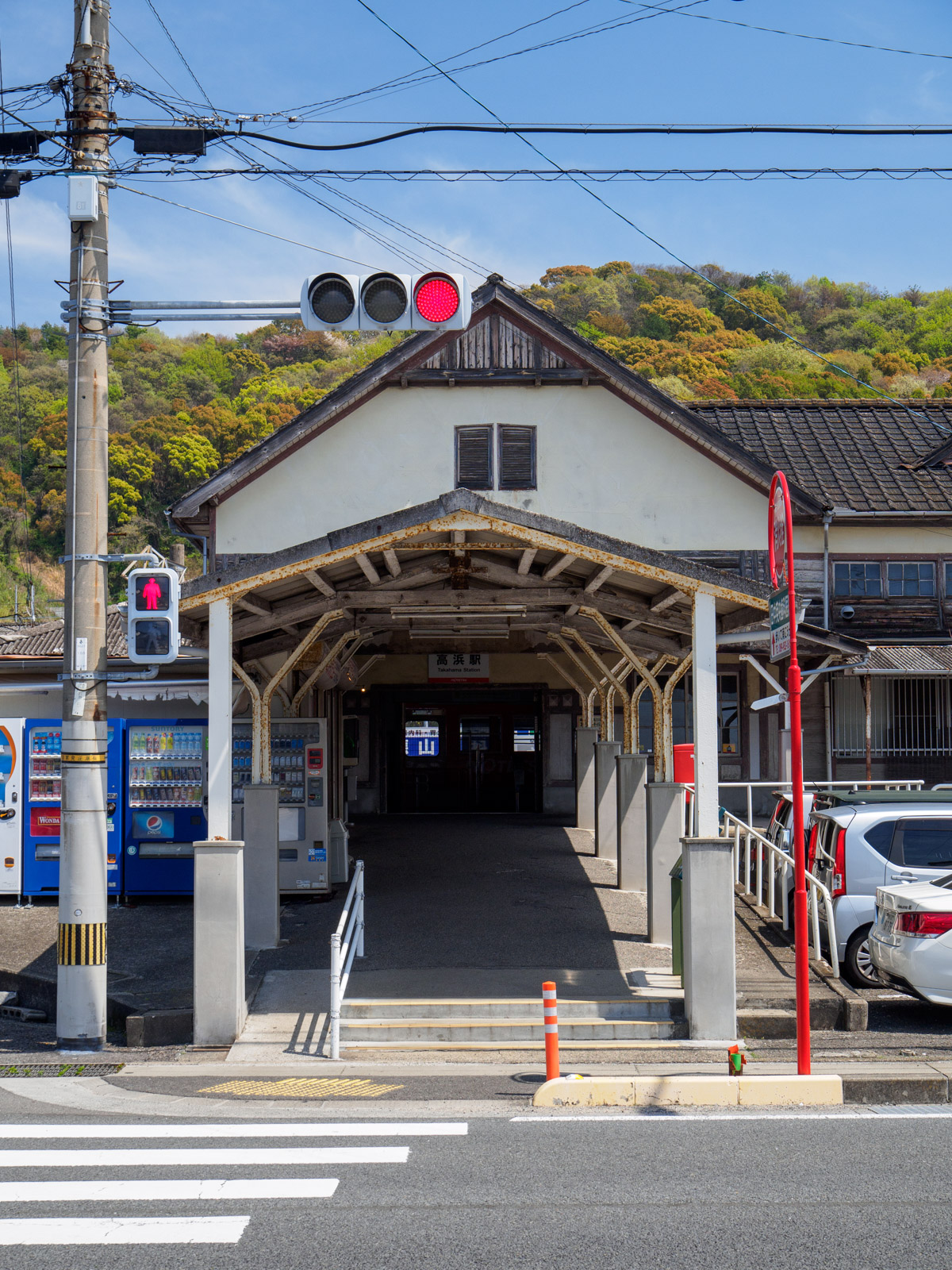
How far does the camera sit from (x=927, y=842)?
36.6 feet

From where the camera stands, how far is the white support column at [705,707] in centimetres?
952

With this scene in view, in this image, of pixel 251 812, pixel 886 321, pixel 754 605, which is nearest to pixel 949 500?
pixel 754 605

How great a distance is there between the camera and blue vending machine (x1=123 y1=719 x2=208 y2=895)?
1500 centimetres

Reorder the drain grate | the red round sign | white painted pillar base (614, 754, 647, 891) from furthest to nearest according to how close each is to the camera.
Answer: white painted pillar base (614, 754, 647, 891) → the drain grate → the red round sign

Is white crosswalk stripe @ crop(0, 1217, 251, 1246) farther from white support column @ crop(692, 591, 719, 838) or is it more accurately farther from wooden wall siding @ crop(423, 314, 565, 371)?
wooden wall siding @ crop(423, 314, 565, 371)

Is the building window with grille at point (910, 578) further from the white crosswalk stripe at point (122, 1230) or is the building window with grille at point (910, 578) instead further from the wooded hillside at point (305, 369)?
the wooded hillside at point (305, 369)

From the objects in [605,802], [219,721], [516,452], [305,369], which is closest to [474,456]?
[516,452]

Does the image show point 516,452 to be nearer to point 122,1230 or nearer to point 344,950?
point 344,950

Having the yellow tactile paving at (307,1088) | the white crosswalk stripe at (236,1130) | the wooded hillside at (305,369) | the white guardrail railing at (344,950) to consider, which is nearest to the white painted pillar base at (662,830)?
the white guardrail railing at (344,950)

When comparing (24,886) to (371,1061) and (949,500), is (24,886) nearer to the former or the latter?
(371,1061)

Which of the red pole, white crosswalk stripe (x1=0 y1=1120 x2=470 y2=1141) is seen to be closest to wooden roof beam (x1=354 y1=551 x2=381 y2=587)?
the red pole

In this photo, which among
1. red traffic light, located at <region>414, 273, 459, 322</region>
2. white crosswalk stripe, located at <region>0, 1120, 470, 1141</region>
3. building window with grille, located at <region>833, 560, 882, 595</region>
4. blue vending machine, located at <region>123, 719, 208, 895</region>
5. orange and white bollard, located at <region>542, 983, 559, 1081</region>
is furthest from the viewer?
building window with grille, located at <region>833, 560, 882, 595</region>

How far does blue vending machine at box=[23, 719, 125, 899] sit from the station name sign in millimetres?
9990

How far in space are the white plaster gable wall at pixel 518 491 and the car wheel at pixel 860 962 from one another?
10.7m
